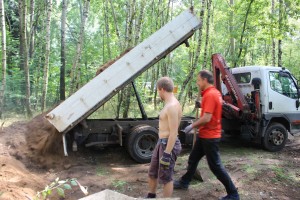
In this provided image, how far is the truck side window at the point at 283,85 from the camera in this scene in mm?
8625

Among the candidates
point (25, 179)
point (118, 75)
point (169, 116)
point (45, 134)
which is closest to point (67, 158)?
point (45, 134)

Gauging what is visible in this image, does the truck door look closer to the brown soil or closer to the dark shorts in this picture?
the brown soil

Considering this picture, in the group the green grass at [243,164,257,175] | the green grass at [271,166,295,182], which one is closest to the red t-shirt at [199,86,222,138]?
the green grass at [243,164,257,175]

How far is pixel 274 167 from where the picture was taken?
6668mm

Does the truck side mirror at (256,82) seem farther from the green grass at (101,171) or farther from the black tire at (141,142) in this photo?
the green grass at (101,171)

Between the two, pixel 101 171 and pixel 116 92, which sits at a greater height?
pixel 116 92

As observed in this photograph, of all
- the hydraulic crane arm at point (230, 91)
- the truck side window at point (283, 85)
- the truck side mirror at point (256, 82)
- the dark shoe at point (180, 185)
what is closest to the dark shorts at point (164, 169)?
the dark shoe at point (180, 185)

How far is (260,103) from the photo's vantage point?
8.50 metres

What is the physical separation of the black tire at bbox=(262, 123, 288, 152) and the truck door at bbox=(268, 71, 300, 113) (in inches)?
17.8

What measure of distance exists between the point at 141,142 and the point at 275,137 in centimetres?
401

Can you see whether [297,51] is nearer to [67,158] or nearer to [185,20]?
[185,20]

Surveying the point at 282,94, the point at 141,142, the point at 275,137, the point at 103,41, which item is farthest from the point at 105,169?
the point at 103,41

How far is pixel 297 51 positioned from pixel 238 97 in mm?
32082

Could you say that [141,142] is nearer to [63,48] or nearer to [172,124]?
[172,124]
